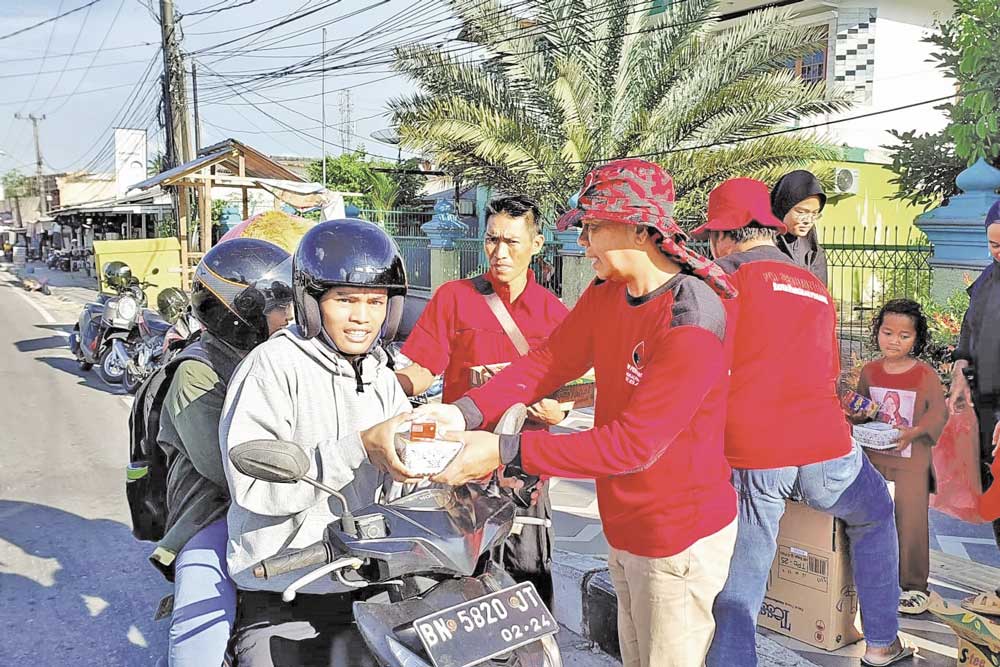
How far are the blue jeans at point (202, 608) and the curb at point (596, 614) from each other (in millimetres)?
1595

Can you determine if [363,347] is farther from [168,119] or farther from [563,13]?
[168,119]

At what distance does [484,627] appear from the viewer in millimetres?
1866

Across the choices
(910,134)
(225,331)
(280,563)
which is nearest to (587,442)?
(280,563)

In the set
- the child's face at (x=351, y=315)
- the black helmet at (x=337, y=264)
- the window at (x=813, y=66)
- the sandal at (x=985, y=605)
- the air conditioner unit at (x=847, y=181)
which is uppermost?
the window at (x=813, y=66)

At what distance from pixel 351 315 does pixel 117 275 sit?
490 inches

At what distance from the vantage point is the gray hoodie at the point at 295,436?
2121 mm

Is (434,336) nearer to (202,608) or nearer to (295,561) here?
(202,608)

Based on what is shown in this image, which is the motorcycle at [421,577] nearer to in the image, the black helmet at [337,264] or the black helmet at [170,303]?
the black helmet at [337,264]

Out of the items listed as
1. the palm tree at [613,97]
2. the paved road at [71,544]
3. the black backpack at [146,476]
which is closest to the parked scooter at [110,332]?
the paved road at [71,544]

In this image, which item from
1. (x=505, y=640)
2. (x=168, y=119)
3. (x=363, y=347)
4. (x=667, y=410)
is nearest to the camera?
(x=505, y=640)

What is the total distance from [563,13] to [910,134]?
5256 millimetres

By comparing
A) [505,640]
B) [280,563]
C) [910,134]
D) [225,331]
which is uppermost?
[910,134]

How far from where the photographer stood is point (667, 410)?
2193 mm

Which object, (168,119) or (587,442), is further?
(168,119)
